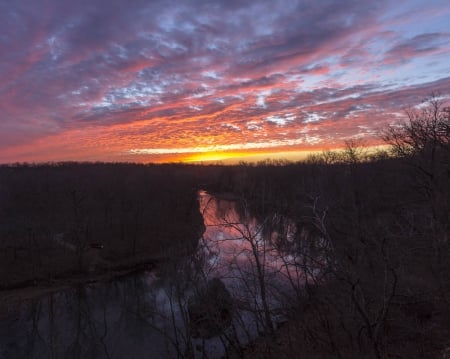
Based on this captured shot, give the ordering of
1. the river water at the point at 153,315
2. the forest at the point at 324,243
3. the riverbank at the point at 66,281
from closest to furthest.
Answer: the forest at the point at 324,243, the river water at the point at 153,315, the riverbank at the point at 66,281

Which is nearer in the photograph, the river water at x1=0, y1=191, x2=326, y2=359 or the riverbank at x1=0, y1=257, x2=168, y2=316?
the river water at x1=0, y1=191, x2=326, y2=359

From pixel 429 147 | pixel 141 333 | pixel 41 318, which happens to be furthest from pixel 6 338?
pixel 429 147

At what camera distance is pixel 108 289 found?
72.9 ft

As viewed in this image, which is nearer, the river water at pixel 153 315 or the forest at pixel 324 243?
the forest at pixel 324 243

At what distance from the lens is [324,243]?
16281 mm

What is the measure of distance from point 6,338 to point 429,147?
25.2 metres

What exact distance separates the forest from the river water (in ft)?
1.49

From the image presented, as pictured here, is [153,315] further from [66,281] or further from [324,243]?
[66,281]

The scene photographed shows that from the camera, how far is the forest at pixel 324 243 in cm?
921

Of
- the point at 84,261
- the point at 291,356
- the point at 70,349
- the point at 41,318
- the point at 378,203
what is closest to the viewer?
the point at 291,356

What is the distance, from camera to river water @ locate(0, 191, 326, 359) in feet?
40.0

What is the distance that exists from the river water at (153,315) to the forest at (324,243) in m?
0.45

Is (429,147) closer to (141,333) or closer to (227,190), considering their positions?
(141,333)

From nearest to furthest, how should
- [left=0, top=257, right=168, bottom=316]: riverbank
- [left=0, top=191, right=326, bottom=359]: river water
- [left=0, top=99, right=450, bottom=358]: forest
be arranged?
[left=0, top=99, right=450, bottom=358]: forest → [left=0, top=191, right=326, bottom=359]: river water → [left=0, top=257, right=168, bottom=316]: riverbank
